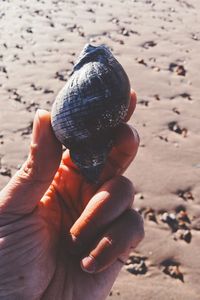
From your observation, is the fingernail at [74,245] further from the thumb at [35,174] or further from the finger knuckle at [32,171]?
the finger knuckle at [32,171]

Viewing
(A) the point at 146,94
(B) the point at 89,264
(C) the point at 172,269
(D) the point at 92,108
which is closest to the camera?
(B) the point at 89,264

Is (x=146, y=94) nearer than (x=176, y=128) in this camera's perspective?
No

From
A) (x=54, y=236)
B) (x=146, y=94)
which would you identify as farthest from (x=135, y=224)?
(x=146, y=94)

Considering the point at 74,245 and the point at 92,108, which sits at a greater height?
the point at 92,108

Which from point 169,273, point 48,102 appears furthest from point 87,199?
point 48,102

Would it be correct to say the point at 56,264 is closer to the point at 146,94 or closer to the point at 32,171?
the point at 32,171

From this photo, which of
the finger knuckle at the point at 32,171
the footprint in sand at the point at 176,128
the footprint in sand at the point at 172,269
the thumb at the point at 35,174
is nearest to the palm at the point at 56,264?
the thumb at the point at 35,174
